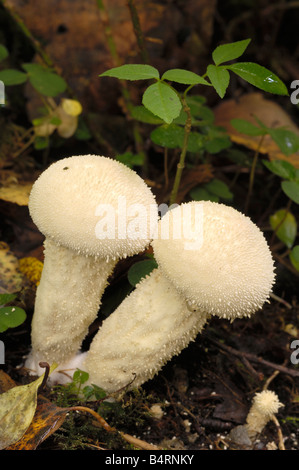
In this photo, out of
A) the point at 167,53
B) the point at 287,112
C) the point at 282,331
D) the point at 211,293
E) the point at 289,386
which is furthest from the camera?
the point at 287,112

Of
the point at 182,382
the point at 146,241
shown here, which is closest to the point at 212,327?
the point at 182,382

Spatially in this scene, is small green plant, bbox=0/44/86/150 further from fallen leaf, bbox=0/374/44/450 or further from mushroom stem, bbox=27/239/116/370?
fallen leaf, bbox=0/374/44/450

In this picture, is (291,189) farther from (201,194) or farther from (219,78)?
(219,78)

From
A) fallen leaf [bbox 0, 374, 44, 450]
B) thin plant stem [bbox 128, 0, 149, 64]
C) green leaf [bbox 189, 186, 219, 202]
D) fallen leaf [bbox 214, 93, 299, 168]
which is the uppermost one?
thin plant stem [bbox 128, 0, 149, 64]

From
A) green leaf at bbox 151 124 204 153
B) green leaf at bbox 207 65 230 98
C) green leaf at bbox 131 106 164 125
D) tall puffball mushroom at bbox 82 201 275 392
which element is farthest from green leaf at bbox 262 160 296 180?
green leaf at bbox 207 65 230 98

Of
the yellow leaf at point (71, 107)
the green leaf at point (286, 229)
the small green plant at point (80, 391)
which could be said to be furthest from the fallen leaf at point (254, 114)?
the small green plant at point (80, 391)

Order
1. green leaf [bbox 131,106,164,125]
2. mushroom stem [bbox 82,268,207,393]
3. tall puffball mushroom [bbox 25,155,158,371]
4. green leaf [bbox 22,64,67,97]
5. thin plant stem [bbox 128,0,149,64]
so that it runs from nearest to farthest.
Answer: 1. tall puffball mushroom [bbox 25,155,158,371]
2. mushroom stem [bbox 82,268,207,393]
3. green leaf [bbox 131,106,164,125]
4. thin plant stem [bbox 128,0,149,64]
5. green leaf [bbox 22,64,67,97]

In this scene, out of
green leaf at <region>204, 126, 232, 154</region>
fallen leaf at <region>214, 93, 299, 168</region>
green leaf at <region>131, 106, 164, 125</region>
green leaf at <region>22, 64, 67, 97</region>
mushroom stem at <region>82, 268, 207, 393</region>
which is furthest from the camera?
fallen leaf at <region>214, 93, 299, 168</region>

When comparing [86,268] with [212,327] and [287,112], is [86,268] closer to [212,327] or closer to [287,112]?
[212,327]
